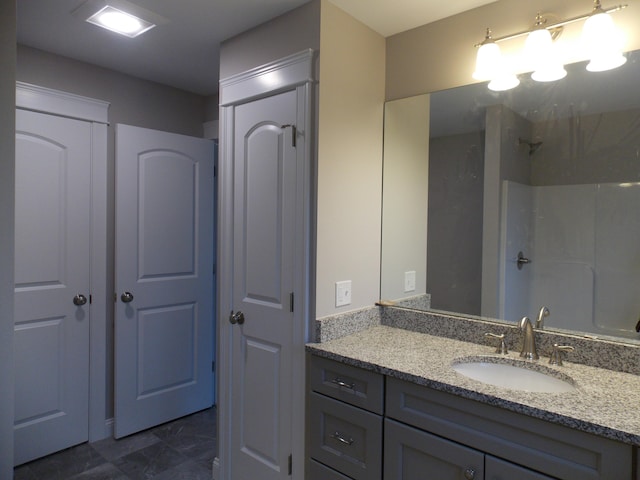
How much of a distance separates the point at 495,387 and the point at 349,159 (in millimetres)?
1130

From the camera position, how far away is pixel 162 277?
2.88m

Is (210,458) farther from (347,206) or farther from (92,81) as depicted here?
(92,81)

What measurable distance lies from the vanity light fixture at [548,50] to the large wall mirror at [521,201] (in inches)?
1.7

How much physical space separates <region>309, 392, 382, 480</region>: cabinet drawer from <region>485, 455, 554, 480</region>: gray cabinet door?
0.39 metres

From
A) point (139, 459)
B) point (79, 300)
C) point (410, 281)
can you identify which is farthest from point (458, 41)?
point (139, 459)

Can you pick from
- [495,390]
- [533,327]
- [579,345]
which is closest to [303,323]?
[495,390]

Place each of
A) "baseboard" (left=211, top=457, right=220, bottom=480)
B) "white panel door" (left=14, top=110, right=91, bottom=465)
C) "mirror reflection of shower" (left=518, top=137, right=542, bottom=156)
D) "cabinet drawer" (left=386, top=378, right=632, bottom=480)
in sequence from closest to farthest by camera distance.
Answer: "cabinet drawer" (left=386, top=378, right=632, bottom=480) → "mirror reflection of shower" (left=518, top=137, right=542, bottom=156) → "baseboard" (left=211, top=457, right=220, bottom=480) → "white panel door" (left=14, top=110, right=91, bottom=465)

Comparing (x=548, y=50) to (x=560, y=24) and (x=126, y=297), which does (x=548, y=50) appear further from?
(x=126, y=297)

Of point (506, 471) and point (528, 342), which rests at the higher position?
point (528, 342)

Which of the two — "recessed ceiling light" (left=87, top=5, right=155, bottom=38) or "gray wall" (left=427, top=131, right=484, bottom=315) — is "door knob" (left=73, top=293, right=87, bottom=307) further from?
"gray wall" (left=427, top=131, right=484, bottom=315)

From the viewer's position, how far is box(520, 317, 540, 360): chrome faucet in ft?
5.21

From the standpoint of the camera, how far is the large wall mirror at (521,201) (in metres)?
1.55

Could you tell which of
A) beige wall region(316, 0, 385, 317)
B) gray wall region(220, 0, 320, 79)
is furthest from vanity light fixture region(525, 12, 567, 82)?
gray wall region(220, 0, 320, 79)

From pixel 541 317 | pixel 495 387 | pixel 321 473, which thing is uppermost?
pixel 541 317
